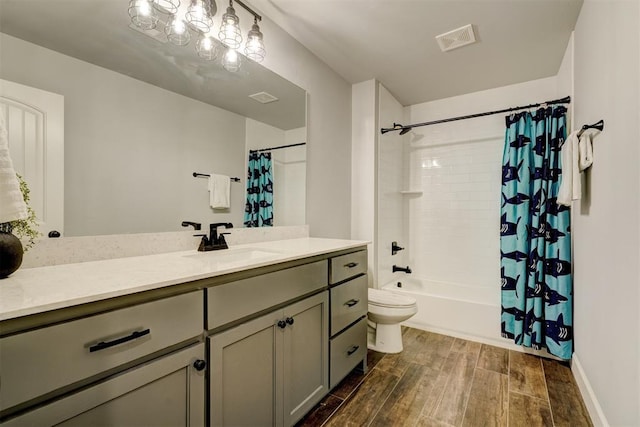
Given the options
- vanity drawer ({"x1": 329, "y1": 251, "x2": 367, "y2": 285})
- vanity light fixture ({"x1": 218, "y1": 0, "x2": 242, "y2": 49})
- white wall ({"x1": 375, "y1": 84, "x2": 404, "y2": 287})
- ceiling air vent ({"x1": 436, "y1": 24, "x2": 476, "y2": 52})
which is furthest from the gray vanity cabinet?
ceiling air vent ({"x1": 436, "y1": 24, "x2": 476, "y2": 52})

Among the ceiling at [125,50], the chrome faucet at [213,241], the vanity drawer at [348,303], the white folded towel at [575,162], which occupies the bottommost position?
the vanity drawer at [348,303]

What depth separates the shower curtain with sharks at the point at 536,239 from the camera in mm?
2088

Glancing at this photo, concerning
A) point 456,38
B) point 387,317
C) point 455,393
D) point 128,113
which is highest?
point 456,38

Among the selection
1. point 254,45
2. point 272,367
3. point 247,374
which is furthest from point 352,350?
point 254,45

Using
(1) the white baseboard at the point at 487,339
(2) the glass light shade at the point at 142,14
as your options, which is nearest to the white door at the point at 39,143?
(2) the glass light shade at the point at 142,14

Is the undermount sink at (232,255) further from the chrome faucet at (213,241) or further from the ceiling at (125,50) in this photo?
the ceiling at (125,50)

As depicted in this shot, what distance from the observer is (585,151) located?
1.63m

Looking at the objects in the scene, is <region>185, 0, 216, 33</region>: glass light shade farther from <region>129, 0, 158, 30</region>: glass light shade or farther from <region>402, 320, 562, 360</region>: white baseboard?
<region>402, 320, 562, 360</region>: white baseboard

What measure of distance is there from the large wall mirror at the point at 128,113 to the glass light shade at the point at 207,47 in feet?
0.13

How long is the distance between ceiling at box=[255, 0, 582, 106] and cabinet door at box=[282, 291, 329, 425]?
1.73 metres

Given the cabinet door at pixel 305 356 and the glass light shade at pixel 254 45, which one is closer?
the cabinet door at pixel 305 356

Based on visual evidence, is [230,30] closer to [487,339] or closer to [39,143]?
[39,143]

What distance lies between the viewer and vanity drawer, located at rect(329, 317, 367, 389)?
169 cm

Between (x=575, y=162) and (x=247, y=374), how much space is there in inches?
79.6
